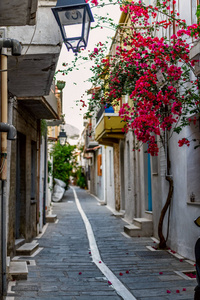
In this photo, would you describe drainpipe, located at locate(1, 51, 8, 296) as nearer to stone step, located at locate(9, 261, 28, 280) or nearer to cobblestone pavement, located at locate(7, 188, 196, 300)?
cobblestone pavement, located at locate(7, 188, 196, 300)

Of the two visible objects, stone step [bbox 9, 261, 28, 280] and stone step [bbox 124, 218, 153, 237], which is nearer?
stone step [bbox 9, 261, 28, 280]

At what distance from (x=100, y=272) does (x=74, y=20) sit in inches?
191

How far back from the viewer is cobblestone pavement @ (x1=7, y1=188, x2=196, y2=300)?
6.62 m

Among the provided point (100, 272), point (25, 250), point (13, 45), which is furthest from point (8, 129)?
point (25, 250)

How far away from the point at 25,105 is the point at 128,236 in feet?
16.7

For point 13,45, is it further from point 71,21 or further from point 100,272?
point 100,272

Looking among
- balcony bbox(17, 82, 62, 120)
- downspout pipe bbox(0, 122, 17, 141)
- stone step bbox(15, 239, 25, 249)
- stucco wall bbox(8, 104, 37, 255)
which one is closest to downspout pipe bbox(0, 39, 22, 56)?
downspout pipe bbox(0, 122, 17, 141)

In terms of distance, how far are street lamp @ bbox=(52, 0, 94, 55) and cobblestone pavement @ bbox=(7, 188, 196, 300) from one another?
12.1ft

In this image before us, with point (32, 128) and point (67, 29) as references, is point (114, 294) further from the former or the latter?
point (32, 128)

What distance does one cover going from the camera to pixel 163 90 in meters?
9.61

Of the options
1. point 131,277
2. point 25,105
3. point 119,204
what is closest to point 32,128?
point 25,105

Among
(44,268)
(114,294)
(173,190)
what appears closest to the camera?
(114,294)

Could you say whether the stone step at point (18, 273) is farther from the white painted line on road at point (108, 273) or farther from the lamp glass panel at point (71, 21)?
the lamp glass panel at point (71, 21)

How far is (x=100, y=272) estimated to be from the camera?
8.23 metres
